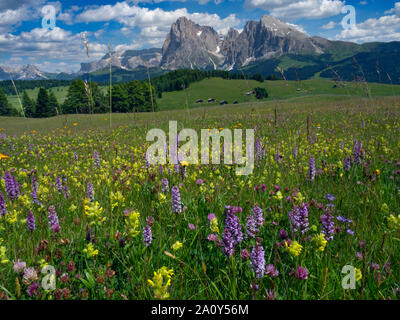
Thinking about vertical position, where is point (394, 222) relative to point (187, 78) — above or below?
below

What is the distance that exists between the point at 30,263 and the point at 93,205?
2.27ft

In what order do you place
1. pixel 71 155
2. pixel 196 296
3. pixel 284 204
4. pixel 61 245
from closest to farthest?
1. pixel 196 296
2. pixel 61 245
3. pixel 284 204
4. pixel 71 155

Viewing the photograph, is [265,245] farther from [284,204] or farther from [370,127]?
[370,127]

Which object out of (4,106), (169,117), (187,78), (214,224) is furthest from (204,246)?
(187,78)

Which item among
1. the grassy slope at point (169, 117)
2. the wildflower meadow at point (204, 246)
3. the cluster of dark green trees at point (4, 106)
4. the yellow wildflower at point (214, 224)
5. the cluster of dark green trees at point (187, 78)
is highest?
the cluster of dark green trees at point (187, 78)

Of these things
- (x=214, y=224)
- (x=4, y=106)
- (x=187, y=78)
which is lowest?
(x=214, y=224)

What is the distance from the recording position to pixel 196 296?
2137 millimetres

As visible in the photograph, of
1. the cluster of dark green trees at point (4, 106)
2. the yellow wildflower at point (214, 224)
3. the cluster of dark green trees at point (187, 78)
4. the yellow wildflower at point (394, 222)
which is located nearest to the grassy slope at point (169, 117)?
the yellow wildflower at point (214, 224)

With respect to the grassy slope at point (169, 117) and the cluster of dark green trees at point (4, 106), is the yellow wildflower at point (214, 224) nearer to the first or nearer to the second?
the grassy slope at point (169, 117)

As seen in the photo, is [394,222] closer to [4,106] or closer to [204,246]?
[204,246]
